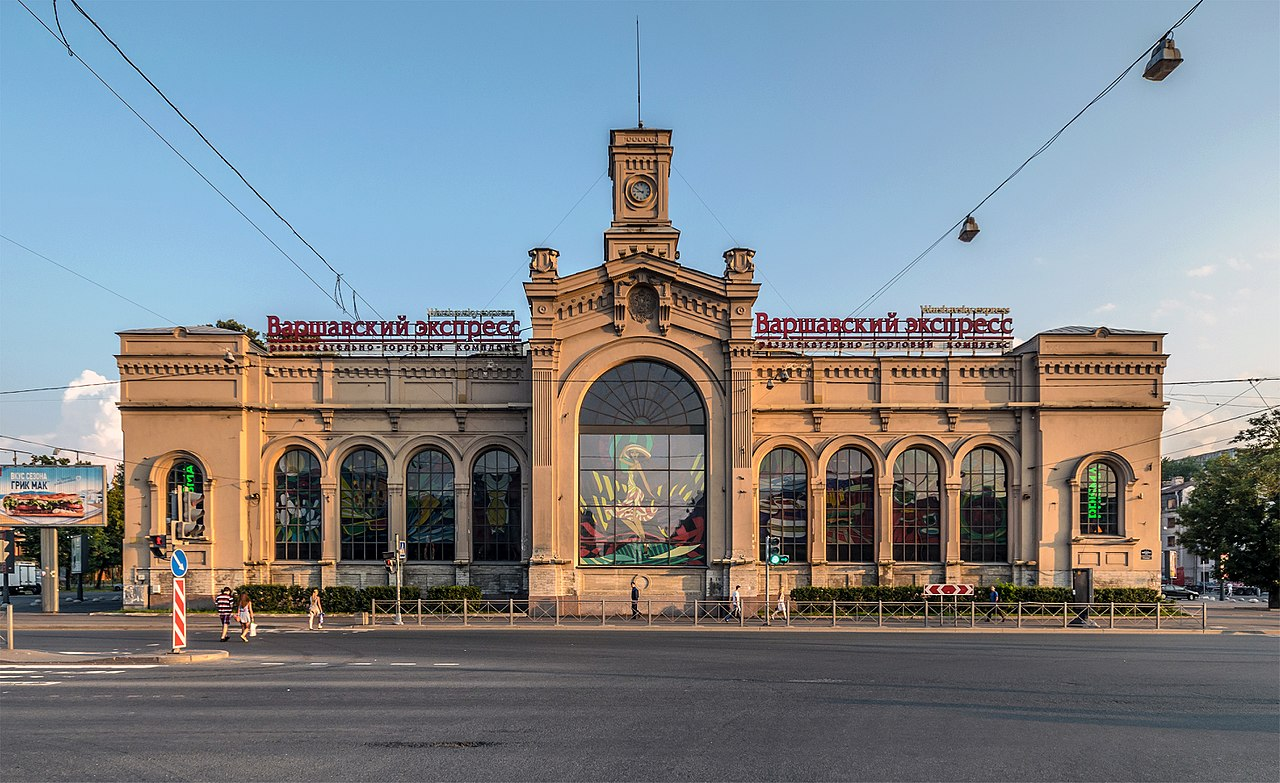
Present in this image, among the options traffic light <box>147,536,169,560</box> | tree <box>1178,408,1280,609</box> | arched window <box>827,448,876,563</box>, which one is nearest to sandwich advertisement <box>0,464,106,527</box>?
traffic light <box>147,536,169,560</box>

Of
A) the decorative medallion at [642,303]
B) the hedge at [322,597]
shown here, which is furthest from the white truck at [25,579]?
the decorative medallion at [642,303]

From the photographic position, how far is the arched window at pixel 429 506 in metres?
42.8

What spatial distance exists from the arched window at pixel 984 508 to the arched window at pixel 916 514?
120cm

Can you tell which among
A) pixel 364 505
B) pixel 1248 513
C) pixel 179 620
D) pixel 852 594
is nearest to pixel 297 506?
pixel 364 505

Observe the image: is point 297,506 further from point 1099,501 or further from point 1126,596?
point 1126,596

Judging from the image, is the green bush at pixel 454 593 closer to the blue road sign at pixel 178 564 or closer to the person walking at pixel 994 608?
the blue road sign at pixel 178 564

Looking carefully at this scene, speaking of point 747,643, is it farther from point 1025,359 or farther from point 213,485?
point 213,485

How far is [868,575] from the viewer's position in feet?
140

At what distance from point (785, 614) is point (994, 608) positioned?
9.40m

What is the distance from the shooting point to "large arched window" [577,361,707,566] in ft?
134

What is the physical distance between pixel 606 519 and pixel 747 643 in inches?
530

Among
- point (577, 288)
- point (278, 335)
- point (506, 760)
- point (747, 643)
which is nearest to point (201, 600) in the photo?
point (278, 335)

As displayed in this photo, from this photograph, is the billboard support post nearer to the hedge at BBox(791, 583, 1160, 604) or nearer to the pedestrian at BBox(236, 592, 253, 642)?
the pedestrian at BBox(236, 592, 253, 642)

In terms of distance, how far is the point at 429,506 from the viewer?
141 feet
